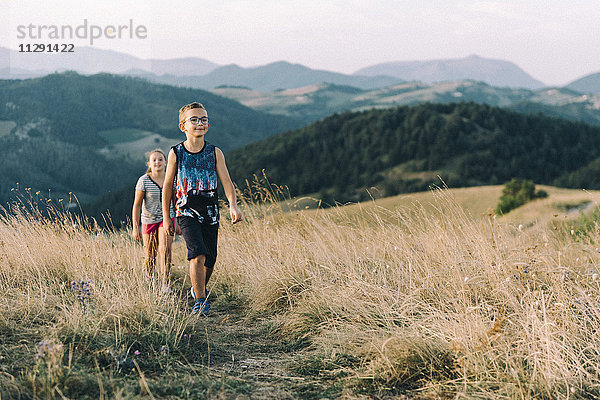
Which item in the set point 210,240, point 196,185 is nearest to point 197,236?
point 210,240

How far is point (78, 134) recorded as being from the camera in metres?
156

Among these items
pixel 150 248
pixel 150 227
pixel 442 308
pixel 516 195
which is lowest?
pixel 516 195

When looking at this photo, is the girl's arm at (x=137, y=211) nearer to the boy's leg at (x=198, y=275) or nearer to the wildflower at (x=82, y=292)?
the boy's leg at (x=198, y=275)

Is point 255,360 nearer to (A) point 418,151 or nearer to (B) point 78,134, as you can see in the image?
(A) point 418,151

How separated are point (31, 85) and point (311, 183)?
5041 inches

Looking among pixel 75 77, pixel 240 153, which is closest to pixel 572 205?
pixel 240 153

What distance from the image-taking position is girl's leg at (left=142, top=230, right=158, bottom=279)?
5.29m

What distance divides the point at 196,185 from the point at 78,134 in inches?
6548

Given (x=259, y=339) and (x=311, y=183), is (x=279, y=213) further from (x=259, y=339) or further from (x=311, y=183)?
(x=311, y=183)

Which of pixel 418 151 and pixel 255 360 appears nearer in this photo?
pixel 255 360

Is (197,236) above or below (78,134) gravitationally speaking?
below

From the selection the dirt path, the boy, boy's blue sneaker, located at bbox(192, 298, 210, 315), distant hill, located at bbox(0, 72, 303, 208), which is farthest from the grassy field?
distant hill, located at bbox(0, 72, 303, 208)

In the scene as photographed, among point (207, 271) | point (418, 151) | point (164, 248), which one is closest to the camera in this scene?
point (207, 271)

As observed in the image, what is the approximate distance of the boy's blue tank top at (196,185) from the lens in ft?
14.5
